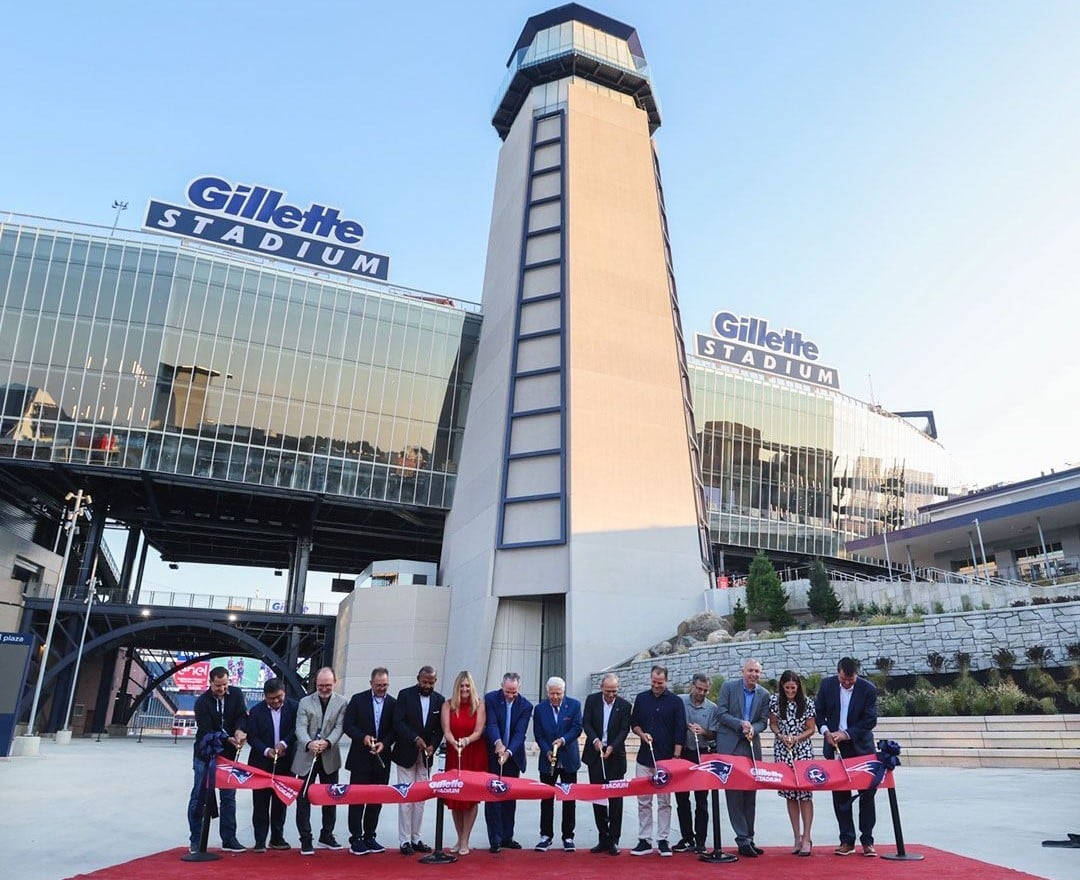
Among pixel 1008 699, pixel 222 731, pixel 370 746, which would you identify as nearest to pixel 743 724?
pixel 370 746

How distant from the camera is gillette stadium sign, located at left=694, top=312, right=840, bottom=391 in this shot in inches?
2271

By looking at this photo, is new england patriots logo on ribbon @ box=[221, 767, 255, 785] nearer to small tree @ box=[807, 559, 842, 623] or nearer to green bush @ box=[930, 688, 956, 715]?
green bush @ box=[930, 688, 956, 715]

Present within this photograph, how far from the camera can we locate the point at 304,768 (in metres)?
9.45

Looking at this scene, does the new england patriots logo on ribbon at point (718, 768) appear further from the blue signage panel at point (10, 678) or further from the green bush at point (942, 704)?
the blue signage panel at point (10, 678)

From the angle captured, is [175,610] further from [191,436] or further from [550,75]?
[550,75]

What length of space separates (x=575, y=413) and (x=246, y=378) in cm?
1960

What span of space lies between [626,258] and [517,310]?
22.9 feet

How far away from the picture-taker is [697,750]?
952 cm

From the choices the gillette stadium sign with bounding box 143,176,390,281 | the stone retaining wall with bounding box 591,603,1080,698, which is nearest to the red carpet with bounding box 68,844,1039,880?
the stone retaining wall with bounding box 591,603,1080,698

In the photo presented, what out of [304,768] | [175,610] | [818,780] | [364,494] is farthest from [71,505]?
[818,780]

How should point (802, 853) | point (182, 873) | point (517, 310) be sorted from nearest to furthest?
point (182, 873) → point (802, 853) → point (517, 310)

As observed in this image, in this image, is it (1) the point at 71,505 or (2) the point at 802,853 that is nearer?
(2) the point at 802,853

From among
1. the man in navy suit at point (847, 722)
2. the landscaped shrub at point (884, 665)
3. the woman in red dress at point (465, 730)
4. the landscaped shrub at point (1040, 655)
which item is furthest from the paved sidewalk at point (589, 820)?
the landscaped shrub at point (884, 665)

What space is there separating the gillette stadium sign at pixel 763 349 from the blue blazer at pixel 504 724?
4871 centimetres
